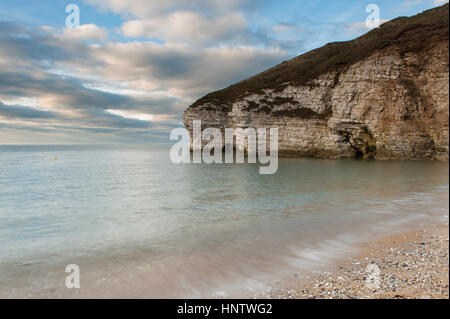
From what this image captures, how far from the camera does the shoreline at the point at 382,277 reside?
442 centimetres

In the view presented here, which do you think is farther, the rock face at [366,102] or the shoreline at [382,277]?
the rock face at [366,102]

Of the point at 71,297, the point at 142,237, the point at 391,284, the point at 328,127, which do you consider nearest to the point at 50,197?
the point at 142,237

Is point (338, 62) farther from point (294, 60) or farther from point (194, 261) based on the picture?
point (194, 261)

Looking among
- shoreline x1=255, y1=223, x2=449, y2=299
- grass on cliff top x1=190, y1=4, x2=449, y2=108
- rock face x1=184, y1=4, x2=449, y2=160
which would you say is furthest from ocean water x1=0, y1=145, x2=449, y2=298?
grass on cliff top x1=190, y1=4, x2=449, y2=108

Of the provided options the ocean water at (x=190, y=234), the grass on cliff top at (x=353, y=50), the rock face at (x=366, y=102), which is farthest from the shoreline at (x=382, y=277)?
the grass on cliff top at (x=353, y=50)

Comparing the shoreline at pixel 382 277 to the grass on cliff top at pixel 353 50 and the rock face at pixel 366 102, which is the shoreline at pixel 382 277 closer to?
the rock face at pixel 366 102

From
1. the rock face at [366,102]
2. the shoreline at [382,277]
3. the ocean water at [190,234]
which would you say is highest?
the rock face at [366,102]

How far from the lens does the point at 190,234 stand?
8688 mm

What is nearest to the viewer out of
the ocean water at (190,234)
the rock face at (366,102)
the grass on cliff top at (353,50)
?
the ocean water at (190,234)

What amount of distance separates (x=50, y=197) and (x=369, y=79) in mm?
44729

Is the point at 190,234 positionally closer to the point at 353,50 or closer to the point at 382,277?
the point at 382,277

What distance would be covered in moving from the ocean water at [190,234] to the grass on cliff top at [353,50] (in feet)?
107

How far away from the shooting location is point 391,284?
469 centimetres

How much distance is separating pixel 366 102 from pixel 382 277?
42.5 metres
